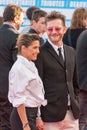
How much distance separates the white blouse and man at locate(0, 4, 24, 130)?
1.01m

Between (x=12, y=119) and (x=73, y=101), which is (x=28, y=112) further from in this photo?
(x=73, y=101)

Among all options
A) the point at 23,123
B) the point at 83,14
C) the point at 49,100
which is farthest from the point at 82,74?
the point at 23,123

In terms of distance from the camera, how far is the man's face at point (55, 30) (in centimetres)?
327

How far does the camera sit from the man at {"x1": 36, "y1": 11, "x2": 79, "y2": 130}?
3.24 metres

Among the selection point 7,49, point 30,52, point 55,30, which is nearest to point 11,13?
point 7,49

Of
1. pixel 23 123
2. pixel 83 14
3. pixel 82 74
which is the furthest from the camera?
pixel 83 14

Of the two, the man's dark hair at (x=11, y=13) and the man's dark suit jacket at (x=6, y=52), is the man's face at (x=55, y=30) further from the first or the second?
the man's dark hair at (x=11, y=13)

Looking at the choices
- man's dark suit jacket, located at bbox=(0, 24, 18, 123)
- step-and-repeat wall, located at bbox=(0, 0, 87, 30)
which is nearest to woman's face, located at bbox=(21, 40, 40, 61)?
man's dark suit jacket, located at bbox=(0, 24, 18, 123)

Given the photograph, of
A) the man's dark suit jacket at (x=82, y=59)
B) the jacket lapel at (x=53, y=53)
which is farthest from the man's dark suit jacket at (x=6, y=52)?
the jacket lapel at (x=53, y=53)

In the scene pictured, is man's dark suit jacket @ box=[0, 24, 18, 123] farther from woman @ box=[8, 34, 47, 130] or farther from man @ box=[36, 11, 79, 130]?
woman @ box=[8, 34, 47, 130]

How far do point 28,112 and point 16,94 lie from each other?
0.16 meters

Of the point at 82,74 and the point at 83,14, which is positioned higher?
the point at 83,14

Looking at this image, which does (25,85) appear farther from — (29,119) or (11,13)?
(11,13)

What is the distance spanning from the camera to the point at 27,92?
3.09 m
